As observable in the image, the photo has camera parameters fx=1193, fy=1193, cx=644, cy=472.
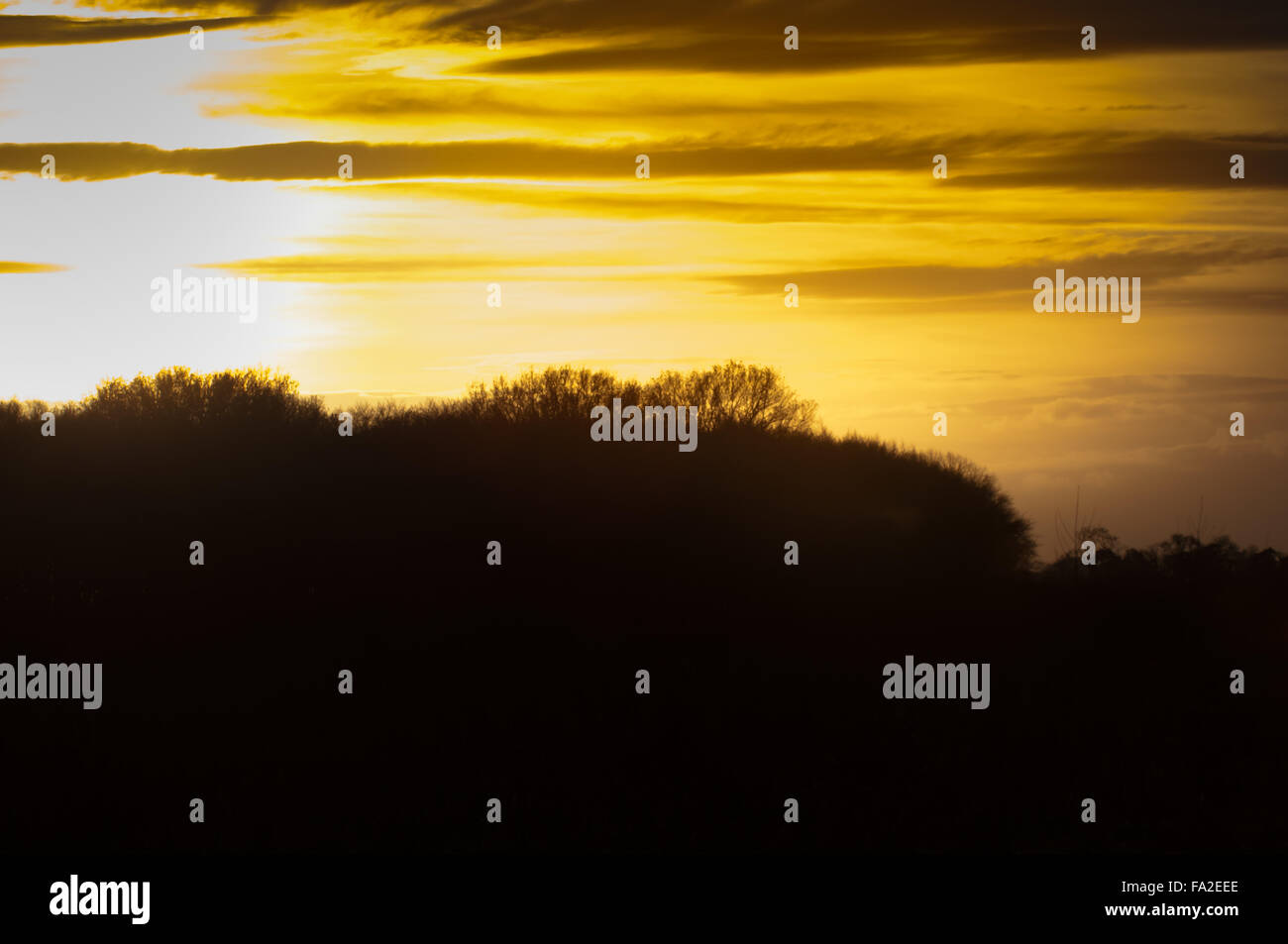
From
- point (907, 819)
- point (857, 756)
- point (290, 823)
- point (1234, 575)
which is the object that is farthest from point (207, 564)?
point (1234, 575)

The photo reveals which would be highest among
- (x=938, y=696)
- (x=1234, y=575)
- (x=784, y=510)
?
(x=784, y=510)

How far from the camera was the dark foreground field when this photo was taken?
14.6 meters

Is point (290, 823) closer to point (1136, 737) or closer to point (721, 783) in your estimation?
point (721, 783)

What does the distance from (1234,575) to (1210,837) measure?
1889cm

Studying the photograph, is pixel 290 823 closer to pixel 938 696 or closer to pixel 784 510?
pixel 938 696

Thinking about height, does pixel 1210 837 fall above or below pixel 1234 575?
below

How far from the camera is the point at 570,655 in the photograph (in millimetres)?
25156

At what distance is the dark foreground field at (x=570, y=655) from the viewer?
1463 cm

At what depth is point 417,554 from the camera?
3219 cm

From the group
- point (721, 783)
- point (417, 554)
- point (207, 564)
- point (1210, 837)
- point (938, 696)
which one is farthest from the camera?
point (417, 554)

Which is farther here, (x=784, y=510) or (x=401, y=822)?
(x=784, y=510)

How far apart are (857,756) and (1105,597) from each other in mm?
15903

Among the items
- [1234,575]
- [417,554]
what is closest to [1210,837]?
[1234,575]

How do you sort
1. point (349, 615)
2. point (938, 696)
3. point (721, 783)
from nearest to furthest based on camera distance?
point (721, 783)
point (938, 696)
point (349, 615)
